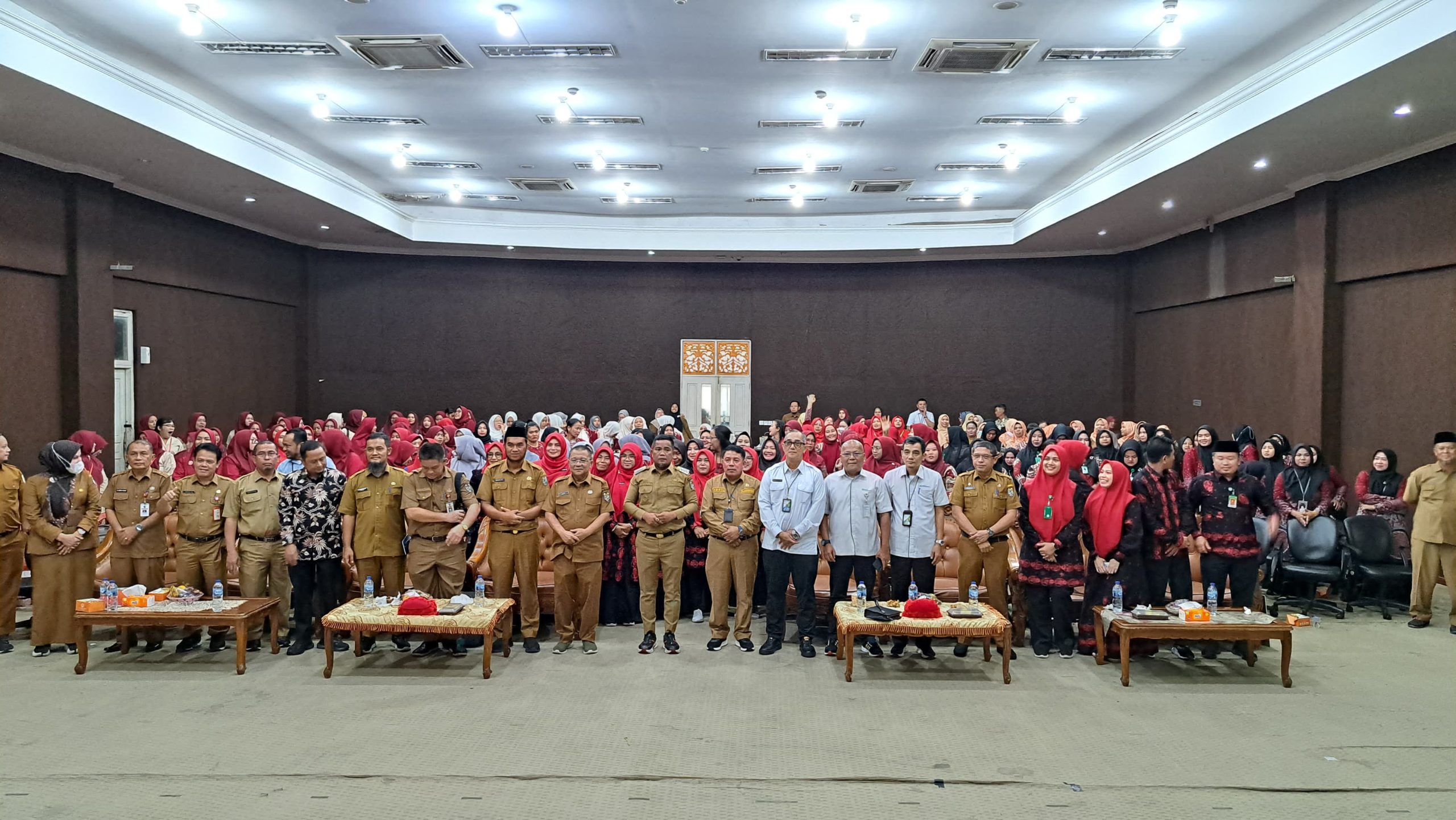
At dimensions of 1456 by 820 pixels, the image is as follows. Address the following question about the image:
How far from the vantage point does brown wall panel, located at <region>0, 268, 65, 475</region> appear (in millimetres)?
10422

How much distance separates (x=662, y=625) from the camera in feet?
24.4

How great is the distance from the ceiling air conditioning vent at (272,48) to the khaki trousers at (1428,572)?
10.9 meters

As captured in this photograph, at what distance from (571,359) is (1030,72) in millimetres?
11645

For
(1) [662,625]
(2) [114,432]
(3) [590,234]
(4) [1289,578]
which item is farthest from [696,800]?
(3) [590,234]

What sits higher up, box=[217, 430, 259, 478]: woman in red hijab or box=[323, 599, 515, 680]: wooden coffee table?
box=[217, 430, 259, 478]: woman in red hijab

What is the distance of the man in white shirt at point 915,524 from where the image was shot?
646 centimetres

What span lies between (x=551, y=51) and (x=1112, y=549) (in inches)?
265

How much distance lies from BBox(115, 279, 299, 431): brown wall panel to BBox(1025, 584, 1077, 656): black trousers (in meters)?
12.7

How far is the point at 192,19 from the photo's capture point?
768 cm

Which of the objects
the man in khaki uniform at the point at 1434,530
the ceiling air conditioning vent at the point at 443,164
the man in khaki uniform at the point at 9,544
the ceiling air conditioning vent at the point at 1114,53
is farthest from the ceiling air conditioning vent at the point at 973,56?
the man in khaki uniform at the point at 9,544

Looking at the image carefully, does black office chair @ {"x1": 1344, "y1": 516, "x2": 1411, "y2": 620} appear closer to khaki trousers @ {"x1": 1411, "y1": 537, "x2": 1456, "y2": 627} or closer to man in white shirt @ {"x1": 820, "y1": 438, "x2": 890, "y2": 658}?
khaki trousers @ {"x1": 1411, "y1": 537, "x2": 1456, "y2": 627}

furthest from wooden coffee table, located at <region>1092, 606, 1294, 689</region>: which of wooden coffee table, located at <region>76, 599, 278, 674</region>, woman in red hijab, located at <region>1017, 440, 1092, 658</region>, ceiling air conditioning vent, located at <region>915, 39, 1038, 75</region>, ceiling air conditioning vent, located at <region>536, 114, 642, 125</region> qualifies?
ceiling air conditioning vent, located at <region>536, 114, 642, 125</region>

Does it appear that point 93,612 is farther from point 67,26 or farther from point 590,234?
point 590,234

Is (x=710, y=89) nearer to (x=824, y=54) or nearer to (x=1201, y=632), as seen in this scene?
(x=824, y=54)
